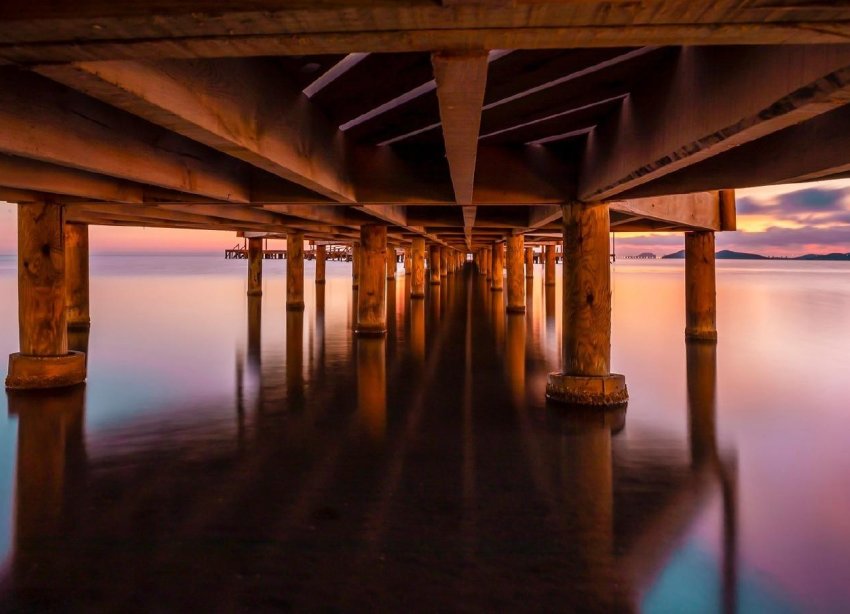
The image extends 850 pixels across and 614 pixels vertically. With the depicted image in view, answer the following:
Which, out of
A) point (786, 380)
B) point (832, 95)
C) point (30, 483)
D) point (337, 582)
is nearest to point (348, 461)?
point (337, 582)

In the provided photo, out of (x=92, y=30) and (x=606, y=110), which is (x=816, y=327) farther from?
(x=92, y=30)

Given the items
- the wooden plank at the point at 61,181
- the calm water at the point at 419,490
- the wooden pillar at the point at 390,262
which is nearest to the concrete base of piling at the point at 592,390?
the calm water at the point at 419,490

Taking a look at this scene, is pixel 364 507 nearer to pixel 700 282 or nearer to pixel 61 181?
pixel 61 181

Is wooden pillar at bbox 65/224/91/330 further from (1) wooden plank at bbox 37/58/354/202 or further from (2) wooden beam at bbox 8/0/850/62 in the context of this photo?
(2) wooden beam at bbox 8/0/850/62

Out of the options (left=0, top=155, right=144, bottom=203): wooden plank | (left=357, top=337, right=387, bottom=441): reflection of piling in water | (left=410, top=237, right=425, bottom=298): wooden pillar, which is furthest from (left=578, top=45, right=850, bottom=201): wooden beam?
(left=410, top=237, right=425, bottom=298): wooden pillar

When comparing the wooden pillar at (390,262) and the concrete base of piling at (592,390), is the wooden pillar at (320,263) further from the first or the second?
the concrete base of piling at (592,390)

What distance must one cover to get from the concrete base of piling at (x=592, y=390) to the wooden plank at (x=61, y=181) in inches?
267

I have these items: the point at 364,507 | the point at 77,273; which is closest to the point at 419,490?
the point at 364,507

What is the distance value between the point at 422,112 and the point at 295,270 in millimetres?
16808

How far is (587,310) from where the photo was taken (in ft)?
26.9

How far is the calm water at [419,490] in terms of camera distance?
378 centimetres

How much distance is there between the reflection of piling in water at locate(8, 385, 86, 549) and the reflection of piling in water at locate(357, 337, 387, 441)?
128 inches

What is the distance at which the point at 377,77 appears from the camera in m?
5.09

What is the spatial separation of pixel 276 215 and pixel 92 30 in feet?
41.5
